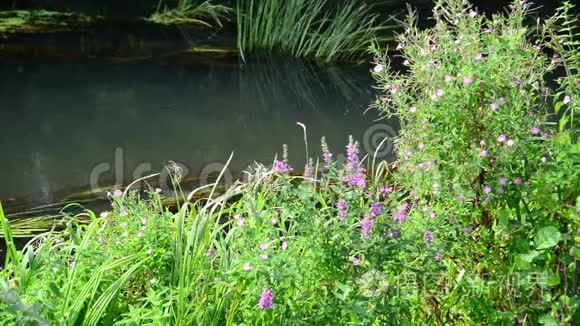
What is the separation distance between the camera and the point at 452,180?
2.09 m

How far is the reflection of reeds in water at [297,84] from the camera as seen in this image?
6.24m

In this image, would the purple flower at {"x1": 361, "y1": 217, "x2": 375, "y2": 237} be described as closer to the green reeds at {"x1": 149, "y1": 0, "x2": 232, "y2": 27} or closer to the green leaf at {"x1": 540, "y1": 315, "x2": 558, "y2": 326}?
the green leaf at {"x1": 540, "y1": 315, "x2": 558, "y2": 326}

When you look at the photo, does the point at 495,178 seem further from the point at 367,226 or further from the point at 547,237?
the point at 367,226

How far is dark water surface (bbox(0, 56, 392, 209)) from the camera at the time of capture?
4.66 metres

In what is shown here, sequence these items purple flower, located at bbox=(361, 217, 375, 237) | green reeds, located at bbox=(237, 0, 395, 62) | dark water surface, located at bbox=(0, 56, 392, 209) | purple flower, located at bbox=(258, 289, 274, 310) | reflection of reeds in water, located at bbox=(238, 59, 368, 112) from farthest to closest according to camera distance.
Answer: green reeds, located at bbox=(237, 0, 395, 62), reflection of reeds in water, located at bbox=(238, 59, 368, 112), dark water surface, located at bbox=(0, 56, 392, 209), purple flower, located at bbox=(361, 217, 375, 237), purple flower, located at bbox=(258, 289, 274, 310)

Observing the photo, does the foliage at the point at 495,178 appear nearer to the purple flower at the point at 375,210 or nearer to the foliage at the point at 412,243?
the foliage at the point at 412,243

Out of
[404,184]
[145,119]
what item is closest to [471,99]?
[404,184]

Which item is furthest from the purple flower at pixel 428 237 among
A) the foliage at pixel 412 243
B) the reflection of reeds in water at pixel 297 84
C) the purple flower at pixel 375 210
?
the reflection of reeds in water at pixel 297 84

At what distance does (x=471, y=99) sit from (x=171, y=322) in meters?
0.87

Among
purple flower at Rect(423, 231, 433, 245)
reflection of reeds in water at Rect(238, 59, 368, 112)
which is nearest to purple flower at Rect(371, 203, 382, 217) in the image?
purple flower at Rect(423, 231, 433, 245)

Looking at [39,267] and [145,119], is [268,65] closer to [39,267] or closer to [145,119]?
[145,119]

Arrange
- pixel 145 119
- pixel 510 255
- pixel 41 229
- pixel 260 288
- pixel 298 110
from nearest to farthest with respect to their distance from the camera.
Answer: pixel 260 288, pixel 510 255, pixel 41 229, pixel 145 119, pixel 298 110

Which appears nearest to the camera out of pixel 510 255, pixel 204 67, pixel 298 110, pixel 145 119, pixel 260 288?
pixel 260 288

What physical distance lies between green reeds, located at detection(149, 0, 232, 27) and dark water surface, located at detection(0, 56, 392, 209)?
102cm
